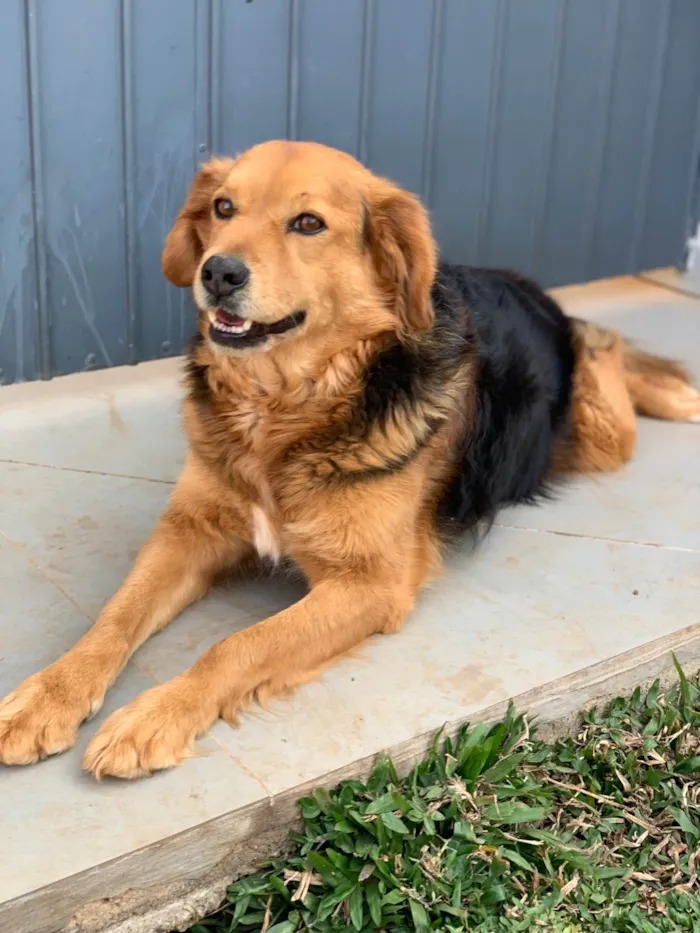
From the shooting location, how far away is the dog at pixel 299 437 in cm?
277

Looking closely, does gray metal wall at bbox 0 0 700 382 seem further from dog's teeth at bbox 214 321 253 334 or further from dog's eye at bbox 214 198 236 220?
dog's teeth at bbox 214 321 253 334

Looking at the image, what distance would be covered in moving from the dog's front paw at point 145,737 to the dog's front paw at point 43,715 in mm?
92

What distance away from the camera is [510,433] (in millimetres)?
3689

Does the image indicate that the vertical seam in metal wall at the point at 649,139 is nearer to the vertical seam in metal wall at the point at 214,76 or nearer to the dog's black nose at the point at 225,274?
the vertical seam in metal wall at the point at 214,76

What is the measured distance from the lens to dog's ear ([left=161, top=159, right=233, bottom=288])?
3346 mm

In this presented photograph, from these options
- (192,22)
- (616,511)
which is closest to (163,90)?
(192,22)


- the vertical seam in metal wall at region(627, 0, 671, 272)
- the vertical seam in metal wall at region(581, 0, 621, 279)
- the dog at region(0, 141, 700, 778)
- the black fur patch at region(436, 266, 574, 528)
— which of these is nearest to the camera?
the dog at region(0, 141, 700, 778)

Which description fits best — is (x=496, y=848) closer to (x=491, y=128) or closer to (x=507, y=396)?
(x=507, y=396)

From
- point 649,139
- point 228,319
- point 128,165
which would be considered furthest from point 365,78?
point 228,319

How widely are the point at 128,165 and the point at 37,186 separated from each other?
15.9 inches

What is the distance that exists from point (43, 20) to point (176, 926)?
336 cm

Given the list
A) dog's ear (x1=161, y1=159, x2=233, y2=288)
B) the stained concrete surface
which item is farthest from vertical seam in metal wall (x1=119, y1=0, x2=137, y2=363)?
dog's ear (x1=161, y1=159, x2=233, y2=288)

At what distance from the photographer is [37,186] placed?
174 inches

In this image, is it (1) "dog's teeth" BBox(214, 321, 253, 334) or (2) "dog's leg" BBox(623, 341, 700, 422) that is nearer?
(1) "dog's teeth" BBox(214, 321, 253, 334)
